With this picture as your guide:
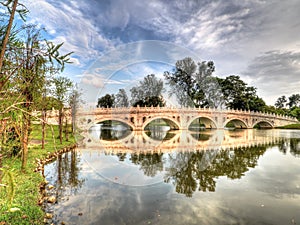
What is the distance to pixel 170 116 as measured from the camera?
34969mm

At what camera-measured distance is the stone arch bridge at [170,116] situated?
28578mm

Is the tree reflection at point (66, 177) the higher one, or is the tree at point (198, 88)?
the tree at point (198, 88)

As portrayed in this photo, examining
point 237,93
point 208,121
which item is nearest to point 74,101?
point 208,121

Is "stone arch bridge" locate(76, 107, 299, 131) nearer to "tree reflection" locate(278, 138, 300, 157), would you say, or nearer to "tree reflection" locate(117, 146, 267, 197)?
"tree reflection" locate(117, 146, 267, 197)

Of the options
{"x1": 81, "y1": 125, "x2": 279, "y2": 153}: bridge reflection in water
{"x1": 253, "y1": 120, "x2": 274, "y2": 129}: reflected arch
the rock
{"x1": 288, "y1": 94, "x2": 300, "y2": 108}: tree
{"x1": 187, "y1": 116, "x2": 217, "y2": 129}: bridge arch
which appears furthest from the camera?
{"x1": 288, "y1": 94, "x2": 300, "y2": 108}: tree

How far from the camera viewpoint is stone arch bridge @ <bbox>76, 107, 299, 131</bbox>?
28.6 meters

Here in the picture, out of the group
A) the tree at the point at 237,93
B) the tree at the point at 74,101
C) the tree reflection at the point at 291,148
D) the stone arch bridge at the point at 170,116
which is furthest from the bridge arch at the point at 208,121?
the tree at the point at 74,101

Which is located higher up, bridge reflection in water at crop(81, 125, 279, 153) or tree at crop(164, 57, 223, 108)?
tree at crop(164, 57, 223, 108)

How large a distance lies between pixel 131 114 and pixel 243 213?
27.1 meters

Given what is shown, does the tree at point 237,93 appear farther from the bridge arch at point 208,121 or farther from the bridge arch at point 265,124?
the bridge arch at point 208,121

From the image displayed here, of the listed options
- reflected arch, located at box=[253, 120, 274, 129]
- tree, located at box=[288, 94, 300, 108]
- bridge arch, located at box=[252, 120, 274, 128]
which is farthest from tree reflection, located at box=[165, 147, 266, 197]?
tree, located at box=[288, 94, 300, 108]

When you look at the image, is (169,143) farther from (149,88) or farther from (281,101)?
(281,101)

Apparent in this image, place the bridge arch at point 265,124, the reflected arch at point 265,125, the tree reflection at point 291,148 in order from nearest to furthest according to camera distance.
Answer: the tree reflection at point 291,148, the bridge arch at point 265,124, the reflected arch at point 265,125

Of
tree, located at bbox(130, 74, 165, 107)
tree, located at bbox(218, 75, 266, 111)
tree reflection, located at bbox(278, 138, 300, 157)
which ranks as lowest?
tree reflection, located at bbox(278, 138, 300, 157)
